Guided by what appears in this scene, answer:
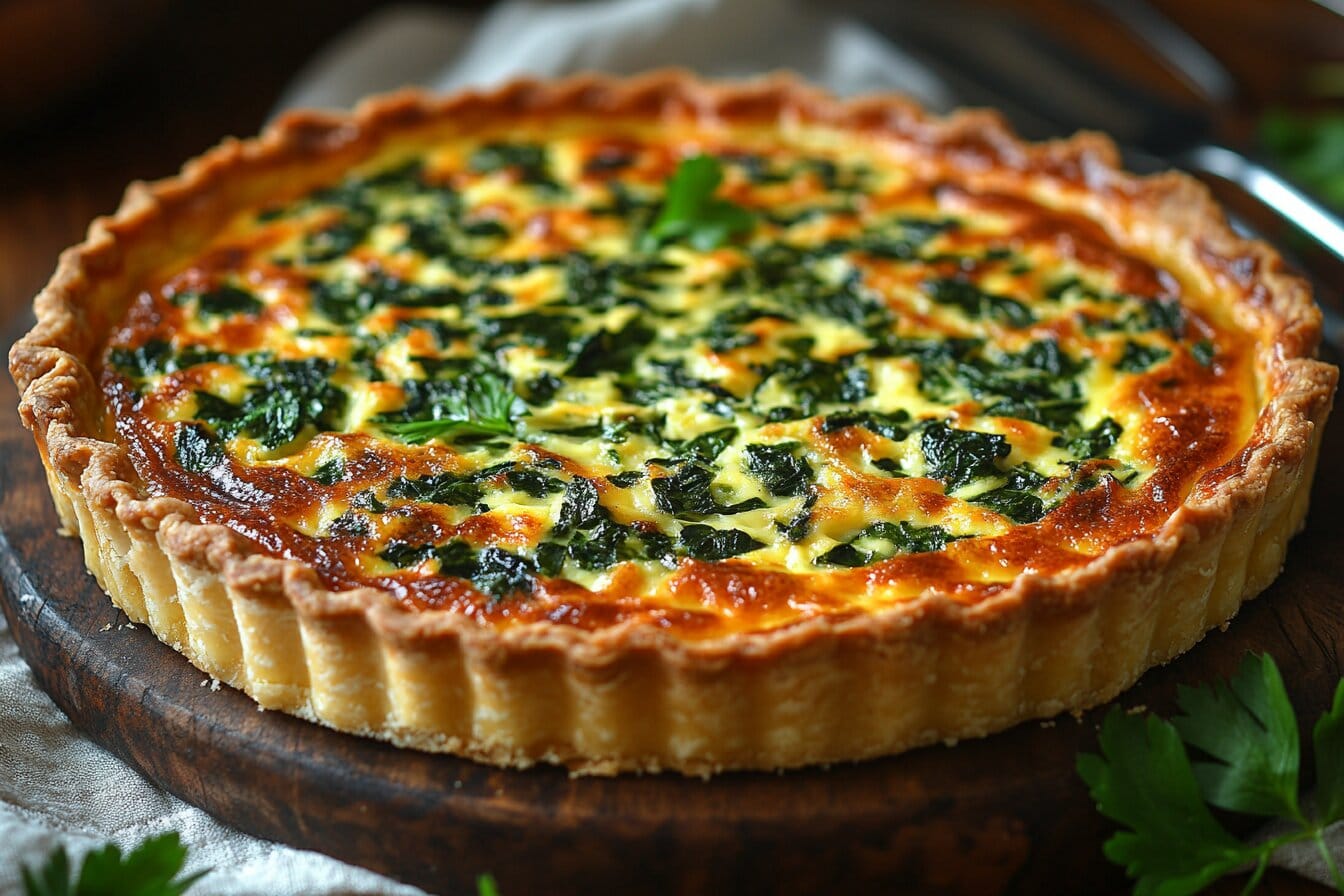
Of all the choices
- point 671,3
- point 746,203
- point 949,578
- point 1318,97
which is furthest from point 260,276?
point 1318,97

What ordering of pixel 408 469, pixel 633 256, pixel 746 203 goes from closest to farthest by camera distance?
pixel 408 469
pixel 633 256
pixel 746 203

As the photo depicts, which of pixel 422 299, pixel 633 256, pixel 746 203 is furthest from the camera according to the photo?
pixel 746 203

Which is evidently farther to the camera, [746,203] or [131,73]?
[131,73]

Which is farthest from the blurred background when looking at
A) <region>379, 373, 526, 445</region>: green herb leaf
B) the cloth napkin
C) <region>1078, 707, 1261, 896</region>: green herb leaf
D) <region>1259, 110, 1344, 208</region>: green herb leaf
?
<region>1078, 707, 1261, 896</region>: green herb leaf

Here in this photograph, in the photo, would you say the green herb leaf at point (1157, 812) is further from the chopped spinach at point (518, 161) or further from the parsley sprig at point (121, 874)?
the chopped spinach at point (518, 161)

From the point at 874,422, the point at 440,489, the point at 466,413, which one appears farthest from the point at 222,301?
the point at 874,422

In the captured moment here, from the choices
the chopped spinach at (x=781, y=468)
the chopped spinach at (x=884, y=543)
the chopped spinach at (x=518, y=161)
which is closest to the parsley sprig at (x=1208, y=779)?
the chopped spinach at (x=884, y=543)

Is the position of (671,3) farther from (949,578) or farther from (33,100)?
(949,578)
